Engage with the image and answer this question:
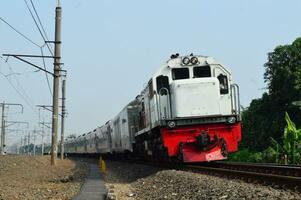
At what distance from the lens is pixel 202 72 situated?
18109mm

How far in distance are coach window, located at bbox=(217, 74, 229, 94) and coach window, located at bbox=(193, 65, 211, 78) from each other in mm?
407

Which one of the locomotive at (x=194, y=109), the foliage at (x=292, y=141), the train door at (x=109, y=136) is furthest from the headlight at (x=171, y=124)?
the train door at (x=109, y=136)

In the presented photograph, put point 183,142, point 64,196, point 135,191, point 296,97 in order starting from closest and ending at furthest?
point 64,196 → point 135,191 → point 183,142 → point 296,97

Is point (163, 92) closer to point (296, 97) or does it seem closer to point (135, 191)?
point (135, 191)

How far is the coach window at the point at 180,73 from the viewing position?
1809 cm

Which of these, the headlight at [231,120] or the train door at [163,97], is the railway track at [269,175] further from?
the train door at [163,97]

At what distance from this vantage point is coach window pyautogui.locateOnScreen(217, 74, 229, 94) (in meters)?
17.9

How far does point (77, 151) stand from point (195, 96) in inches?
2175

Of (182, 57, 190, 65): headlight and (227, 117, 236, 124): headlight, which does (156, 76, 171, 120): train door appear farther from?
(227, 117, 236, 124): headlight

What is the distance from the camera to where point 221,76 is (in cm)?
1811

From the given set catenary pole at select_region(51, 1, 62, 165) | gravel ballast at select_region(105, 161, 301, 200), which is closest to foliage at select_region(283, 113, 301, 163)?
gravel ballast at select_region(105, 161, 301, 200)

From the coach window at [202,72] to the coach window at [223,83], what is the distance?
41cm

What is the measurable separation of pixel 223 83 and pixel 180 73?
1.48 m

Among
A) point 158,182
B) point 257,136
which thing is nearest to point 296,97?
point 257,136
